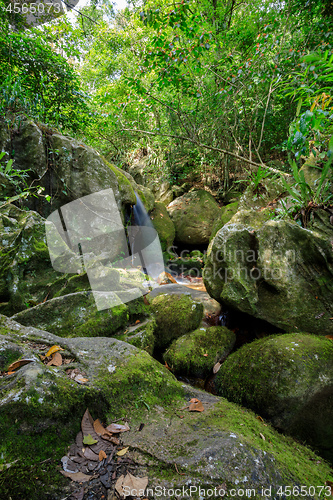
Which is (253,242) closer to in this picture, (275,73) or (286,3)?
(275,73)

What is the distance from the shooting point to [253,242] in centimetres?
367

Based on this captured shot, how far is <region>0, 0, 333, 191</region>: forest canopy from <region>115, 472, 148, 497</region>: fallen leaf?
2729 millimetres

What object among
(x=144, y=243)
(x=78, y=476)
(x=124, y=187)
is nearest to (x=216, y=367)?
(x=78, y=476)

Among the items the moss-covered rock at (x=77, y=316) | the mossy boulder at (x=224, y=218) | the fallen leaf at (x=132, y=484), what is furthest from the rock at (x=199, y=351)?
the mossy boulder at (x=224, y=218)

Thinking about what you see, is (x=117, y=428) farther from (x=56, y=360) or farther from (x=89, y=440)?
(x=56, y=360)

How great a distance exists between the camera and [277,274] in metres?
3.31

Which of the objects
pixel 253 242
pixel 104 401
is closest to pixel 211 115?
pixel 253 242

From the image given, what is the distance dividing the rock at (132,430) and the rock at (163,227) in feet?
21.5

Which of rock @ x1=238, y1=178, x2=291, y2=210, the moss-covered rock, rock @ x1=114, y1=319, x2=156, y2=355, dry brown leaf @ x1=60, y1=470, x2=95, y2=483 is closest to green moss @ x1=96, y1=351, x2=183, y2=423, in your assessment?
dry brown leaf @ x1=60, y1=470, x2=95, y2=483

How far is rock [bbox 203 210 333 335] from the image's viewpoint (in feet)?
10.1

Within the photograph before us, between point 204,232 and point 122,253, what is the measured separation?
3166 mm

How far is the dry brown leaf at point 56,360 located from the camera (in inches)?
69.3

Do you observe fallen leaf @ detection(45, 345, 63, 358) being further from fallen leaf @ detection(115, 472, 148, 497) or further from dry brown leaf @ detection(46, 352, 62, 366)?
fallen leaf @ detection(115, 472, 148, 497)

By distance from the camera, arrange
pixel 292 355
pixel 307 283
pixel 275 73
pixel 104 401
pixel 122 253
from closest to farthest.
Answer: pixel 104 401 → pixel 292 355 → pixel 307 283 → pixel 275 73 → pixel 122 253
